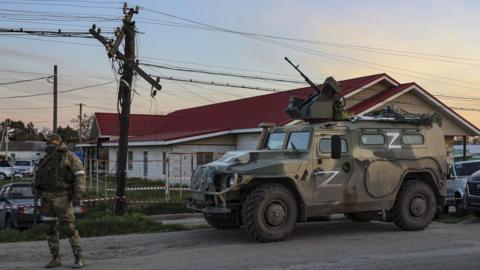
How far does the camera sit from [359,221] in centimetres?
1338

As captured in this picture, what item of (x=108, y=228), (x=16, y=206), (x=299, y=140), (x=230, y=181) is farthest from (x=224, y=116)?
(x=230, y=181)

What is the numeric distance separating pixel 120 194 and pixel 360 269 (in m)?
9.50

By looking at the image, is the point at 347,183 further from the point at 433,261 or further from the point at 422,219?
the point at 433,261

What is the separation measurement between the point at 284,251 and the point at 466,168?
1003 cm

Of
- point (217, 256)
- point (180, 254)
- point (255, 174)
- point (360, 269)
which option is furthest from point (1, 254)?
point (360, 269)

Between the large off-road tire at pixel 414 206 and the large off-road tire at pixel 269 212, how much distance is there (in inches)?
99.4

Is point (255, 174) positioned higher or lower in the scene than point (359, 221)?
higher

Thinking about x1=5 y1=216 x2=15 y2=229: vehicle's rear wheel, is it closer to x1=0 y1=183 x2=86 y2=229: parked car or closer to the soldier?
x1=0 y1=183 x2=86 y2=229: parked car

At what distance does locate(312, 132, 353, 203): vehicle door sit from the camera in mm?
11055

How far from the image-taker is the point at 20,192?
15992 millimetres

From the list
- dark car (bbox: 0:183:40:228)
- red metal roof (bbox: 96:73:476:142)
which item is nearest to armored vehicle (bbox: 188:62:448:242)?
dark car (bbox: 0:183:40:228)

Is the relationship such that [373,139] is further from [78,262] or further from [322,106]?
[78,262]

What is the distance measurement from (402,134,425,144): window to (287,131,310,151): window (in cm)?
226

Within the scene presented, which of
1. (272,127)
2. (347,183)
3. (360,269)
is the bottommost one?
(360,269)
